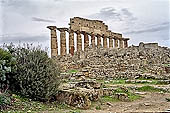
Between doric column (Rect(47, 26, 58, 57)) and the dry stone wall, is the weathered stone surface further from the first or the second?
doric column (Rect(47, 26, 58, 57))

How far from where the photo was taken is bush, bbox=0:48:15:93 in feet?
35.6

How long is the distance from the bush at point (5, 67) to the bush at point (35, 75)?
245mm

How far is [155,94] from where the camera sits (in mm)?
16578

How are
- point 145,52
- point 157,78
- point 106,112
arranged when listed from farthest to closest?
point 145,52
point 157,78
point 106,112

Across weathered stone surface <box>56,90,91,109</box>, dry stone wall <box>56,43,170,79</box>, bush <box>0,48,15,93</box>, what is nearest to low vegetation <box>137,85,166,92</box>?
dry stone wall <box>56,43,170,79</box>

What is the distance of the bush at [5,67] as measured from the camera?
10863 mm

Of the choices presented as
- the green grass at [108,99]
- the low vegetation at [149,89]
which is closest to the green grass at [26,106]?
the green grass at [108,99]

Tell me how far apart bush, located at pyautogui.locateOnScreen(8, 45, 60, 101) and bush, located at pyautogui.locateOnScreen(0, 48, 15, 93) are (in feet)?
0.80

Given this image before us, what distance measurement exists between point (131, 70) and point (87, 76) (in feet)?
13.0

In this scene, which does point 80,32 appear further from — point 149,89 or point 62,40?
point 149,89

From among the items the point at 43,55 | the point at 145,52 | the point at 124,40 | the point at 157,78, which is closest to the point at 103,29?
the point at 124,40

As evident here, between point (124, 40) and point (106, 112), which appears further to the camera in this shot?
point (124, 40)

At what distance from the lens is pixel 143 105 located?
489 inches

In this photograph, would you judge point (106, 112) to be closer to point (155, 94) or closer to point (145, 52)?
point (155, 94)
